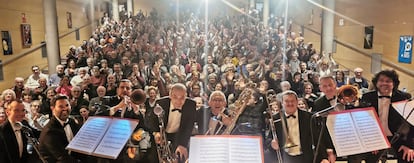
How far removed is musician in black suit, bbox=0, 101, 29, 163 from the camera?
3275 millimetres

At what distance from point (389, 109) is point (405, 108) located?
1.06ft

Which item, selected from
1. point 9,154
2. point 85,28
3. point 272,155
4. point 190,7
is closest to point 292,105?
point 272,155

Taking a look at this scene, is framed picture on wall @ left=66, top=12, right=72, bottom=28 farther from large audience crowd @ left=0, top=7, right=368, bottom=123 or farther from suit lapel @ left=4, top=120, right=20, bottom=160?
suit lapel @ left=4, top=120, right=20, bottom=160

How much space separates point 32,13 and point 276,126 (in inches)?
406

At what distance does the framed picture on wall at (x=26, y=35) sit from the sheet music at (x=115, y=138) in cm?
898

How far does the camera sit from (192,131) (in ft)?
13.8

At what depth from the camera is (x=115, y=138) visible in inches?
117

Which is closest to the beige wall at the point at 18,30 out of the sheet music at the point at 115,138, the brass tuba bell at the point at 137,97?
the brass tuba bell at the point at 137,97

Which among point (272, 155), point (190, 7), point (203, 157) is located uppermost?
point (190, 7)

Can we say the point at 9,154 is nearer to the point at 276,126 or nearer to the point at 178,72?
the point at 276,126

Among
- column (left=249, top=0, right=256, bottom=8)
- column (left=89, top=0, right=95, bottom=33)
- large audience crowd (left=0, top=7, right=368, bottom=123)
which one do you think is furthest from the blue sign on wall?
column (left=89, top=0, right=95, bottom=33)

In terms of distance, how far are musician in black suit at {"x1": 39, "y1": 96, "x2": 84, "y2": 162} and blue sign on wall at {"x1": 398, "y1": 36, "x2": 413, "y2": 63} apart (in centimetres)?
785

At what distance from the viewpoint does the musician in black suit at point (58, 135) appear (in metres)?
3.33

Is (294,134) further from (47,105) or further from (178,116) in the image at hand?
(47,105)
